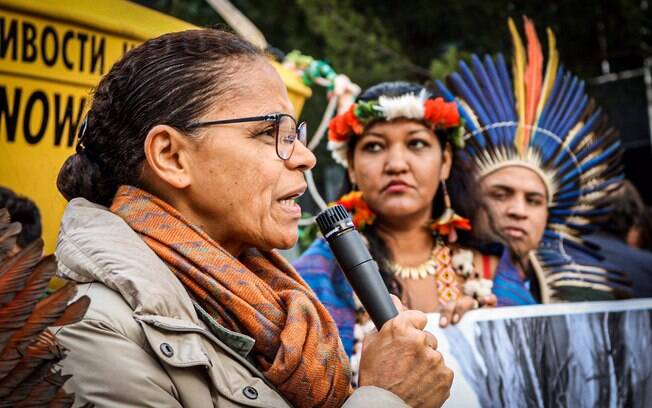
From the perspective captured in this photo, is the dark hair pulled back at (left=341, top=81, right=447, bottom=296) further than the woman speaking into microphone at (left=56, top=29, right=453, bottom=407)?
Yes

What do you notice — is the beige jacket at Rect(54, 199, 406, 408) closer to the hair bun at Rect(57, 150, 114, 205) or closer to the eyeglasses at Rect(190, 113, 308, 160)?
the hair bun at Rect(57, 150, 114, 205)

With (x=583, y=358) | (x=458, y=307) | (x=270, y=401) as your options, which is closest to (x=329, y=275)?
(x=458, y=307)

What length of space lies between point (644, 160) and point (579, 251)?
633 centimetres

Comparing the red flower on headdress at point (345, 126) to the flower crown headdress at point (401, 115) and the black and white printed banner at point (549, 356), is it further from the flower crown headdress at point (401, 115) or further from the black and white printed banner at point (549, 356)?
the black and white printed banner at point (549, 356)

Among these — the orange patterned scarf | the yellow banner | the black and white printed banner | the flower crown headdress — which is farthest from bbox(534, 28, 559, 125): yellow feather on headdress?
the orange patterned scarf

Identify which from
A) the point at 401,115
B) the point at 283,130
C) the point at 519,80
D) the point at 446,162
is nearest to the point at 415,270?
the point at 446,162

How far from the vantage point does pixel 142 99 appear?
1979 millimetres

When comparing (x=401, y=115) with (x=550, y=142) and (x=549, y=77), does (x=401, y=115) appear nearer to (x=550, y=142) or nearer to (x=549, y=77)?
(x=550, y=142)

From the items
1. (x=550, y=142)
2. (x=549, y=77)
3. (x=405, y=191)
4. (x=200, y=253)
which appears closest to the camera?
(x=200, y=253)

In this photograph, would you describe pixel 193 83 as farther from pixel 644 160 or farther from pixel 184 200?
pixel 644 160

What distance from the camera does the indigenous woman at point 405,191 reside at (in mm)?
3422

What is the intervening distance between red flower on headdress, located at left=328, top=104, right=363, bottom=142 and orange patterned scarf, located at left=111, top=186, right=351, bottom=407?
163cm

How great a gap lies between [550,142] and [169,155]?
8.20 ft

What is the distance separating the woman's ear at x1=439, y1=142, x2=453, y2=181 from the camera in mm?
3656
